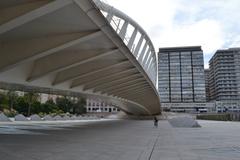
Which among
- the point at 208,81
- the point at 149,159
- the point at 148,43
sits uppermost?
the point at 208,81

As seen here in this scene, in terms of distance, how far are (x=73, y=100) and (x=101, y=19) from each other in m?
116

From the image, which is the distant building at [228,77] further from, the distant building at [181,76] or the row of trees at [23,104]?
the row of trees at [23,104]

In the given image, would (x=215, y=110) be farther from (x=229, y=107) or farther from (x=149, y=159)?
(x=149, y=159)

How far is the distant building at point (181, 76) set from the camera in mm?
146125

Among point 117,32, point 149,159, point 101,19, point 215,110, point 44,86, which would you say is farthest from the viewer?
point 215,110

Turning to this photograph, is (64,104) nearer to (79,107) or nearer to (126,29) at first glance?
(79,107)

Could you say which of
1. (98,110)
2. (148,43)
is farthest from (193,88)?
(148,43)

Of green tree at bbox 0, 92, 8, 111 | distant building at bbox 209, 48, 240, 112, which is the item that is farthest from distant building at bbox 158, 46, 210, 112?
green tree at bbox 0, 92, 8, 111

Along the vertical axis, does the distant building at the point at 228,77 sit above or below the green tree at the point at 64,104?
above

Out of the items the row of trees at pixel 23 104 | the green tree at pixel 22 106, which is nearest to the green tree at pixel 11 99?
the row of trees at pixel 23 104

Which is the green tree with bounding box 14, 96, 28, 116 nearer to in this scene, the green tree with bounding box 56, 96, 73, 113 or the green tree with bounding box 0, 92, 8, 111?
the green tree with bounding box 0, 92, 8, 111

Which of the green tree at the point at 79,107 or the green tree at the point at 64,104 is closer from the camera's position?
the green tree at the point at 64,104

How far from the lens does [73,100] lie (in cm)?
12544

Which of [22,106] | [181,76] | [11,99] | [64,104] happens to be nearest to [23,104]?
[22,106]
